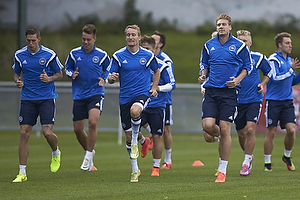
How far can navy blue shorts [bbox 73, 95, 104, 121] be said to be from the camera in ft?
35.2

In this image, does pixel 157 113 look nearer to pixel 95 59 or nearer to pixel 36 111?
pixel 95 59

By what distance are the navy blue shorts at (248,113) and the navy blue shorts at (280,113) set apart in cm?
62

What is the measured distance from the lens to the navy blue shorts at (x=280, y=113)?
11023 mm

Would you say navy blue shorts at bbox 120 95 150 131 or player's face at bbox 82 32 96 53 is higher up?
player's face at bbox 82 32 96 53

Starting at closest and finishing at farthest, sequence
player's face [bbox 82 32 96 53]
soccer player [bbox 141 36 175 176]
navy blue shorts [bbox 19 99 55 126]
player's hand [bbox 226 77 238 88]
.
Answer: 1. player's hand [bbox 226 77 238 88]
2. navy blue shorts [bbox 19 99 55 126]
3. soccer player [bbox 141 36 175 176]
4. player's face [bbox 82 32 96 53]

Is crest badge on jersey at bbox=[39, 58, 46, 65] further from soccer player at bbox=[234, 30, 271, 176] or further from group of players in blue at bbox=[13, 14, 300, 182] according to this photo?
soccer player at bbox=[234, 30, 271, 176]

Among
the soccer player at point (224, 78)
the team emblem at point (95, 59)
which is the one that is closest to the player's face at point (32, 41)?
the team emblem at point (95, 59)

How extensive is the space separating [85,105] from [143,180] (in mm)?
2293

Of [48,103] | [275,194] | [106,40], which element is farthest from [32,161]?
[106,40]

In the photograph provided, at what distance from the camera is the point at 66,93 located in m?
20.4

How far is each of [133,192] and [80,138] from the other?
3606 mm

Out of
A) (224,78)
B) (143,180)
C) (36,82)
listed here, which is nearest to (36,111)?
(36,82)

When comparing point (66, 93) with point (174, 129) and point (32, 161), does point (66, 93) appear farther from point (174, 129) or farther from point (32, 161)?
point (32, 161)

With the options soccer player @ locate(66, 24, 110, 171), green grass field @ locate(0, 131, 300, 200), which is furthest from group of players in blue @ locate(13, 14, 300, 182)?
green grass field @ locate(0, 131, 300, 200)
